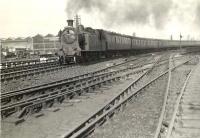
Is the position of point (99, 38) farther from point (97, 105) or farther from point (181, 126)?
point (181, 126)

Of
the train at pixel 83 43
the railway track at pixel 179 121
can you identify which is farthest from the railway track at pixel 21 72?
the railway track at pixel 179 121

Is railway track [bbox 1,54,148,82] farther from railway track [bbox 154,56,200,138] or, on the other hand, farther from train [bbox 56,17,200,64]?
railway track [bbox 154,56,200,138]

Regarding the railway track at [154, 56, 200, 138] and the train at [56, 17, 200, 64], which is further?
the train at [56, 17, 200, 64]

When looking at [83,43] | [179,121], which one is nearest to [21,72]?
[83,43]

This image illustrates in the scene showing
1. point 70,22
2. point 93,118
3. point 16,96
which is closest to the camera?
point 93,118

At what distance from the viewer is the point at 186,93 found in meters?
12.8

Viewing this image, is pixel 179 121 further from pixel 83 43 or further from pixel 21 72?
pixel 83 43

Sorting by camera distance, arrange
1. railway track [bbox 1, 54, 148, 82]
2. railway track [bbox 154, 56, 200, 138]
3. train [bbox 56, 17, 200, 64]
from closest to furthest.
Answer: railway track [bbox 154, 56, 200, 138]
railway track [bbox 1, 54, 148, 82]
train [bbox 56, 17, 200, 64]

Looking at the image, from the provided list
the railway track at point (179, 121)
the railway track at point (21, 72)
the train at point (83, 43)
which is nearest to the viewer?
the railway track at point (179, 121)

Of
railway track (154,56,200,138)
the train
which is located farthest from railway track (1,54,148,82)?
railway track (154,56,200,138)

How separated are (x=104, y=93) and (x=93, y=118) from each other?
481cm

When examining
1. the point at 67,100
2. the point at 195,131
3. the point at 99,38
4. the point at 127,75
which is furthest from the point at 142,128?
the point at 99,38

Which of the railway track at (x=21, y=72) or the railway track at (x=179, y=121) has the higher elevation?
the railway track at (x=21, y=72)

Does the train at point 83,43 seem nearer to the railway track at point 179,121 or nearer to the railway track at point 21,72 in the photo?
the railway track at point 21,72
